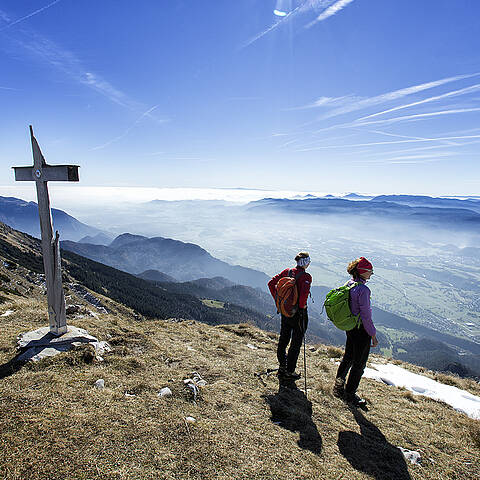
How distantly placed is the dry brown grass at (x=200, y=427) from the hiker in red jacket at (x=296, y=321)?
57 cm

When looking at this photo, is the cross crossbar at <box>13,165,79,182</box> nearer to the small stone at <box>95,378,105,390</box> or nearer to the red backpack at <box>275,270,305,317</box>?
the small stone at <box>95,378,105,390</box>

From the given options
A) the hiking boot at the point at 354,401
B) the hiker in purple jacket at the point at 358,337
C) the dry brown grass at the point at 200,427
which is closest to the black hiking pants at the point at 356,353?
the hiker in purple jacket at the point at 358,337

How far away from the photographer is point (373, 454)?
199 inches

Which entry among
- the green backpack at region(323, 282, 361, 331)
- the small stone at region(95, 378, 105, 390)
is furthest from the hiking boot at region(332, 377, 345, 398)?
the small stone at region(95, 378, 105, 390)

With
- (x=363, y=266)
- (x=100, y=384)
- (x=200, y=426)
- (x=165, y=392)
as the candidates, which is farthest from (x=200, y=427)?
(x=363, y=266)

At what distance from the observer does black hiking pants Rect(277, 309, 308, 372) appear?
278 inches

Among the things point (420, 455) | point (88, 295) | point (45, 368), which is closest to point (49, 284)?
point (45, 368)

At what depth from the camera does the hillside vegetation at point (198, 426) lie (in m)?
3.80

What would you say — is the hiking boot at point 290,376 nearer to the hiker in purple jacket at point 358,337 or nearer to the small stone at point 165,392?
the hiker in purple jacket at point 358,337

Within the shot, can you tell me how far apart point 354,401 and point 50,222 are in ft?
32.2

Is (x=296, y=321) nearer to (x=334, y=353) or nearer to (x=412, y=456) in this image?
(x=412, y=456)

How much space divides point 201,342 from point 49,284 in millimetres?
5733

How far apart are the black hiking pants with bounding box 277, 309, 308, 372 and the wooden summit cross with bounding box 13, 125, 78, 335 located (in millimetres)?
6491

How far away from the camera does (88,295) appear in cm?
6894
